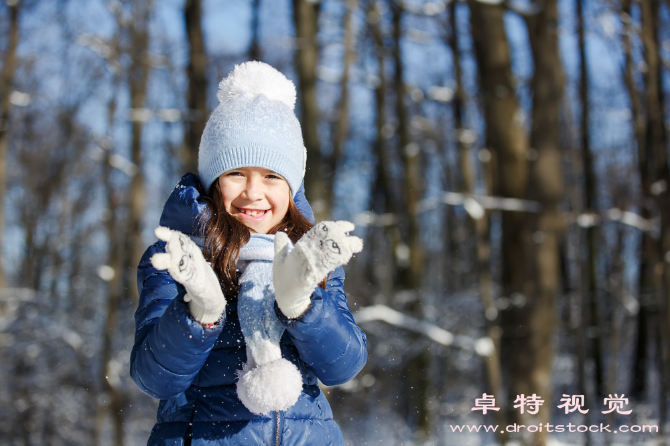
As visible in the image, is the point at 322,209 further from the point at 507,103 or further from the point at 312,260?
the point at 312,260

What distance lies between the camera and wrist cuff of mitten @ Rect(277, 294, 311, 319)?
1316mm

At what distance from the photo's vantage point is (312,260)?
1207mm

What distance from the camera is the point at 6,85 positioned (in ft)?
28.7

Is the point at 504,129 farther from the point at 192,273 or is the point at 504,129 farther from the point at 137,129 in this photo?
the point at 192,273

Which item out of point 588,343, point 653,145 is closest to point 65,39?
point 653,145

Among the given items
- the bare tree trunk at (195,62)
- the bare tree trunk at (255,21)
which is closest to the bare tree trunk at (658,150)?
the bare tree trunk at (195,62)

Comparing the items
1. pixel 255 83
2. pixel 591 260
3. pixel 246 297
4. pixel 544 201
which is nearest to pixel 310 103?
pixel 544 201

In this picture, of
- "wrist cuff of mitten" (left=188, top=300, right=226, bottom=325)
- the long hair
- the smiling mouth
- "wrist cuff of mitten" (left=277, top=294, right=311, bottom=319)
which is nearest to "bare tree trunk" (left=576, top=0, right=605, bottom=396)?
the smiling mouth

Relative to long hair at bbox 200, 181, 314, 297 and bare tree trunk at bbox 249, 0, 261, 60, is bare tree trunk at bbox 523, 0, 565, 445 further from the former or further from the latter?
bare tree trunk at bbox 249, 0, 261, 60

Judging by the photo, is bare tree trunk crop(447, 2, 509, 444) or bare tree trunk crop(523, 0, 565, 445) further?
bare tree trunk crop(447, 2, 509, 444)

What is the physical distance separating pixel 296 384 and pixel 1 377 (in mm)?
9878

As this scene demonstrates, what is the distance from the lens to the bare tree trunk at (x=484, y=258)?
689 cm

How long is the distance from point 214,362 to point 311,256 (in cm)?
53

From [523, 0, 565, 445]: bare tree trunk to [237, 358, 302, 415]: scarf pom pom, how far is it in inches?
185
